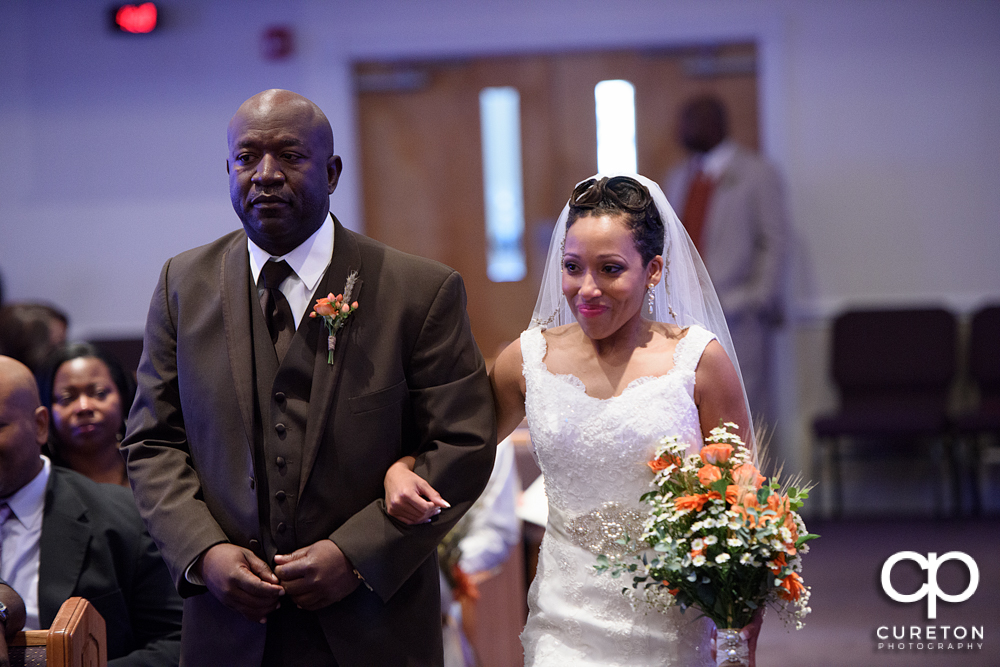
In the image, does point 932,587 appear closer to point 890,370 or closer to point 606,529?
point 890,370

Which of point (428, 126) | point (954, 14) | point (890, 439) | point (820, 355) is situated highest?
point (954, 14)

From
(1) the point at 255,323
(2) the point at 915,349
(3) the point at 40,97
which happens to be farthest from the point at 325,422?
(3) the point at 40,97

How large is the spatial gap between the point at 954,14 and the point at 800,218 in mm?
1676

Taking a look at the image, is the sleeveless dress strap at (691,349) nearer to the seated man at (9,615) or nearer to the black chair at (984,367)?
the seated man at (9,615)

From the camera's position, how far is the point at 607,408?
2426 mm

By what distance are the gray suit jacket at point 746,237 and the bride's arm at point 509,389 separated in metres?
4.27

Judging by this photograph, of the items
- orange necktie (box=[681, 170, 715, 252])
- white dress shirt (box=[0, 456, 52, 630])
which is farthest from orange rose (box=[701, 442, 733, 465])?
orange necktie (box=[681, 170, 715, 252])

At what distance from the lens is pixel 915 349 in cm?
659

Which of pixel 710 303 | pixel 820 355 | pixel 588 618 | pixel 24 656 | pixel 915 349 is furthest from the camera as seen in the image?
pixel 820 355

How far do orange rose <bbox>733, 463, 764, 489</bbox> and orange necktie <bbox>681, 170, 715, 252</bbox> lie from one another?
469 cm

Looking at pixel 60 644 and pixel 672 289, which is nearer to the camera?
pixel 60 644

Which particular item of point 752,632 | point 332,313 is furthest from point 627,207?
point 752,632

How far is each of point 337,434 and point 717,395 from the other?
0.89 meters

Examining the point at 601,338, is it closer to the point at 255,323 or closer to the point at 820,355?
the point at 255,323
